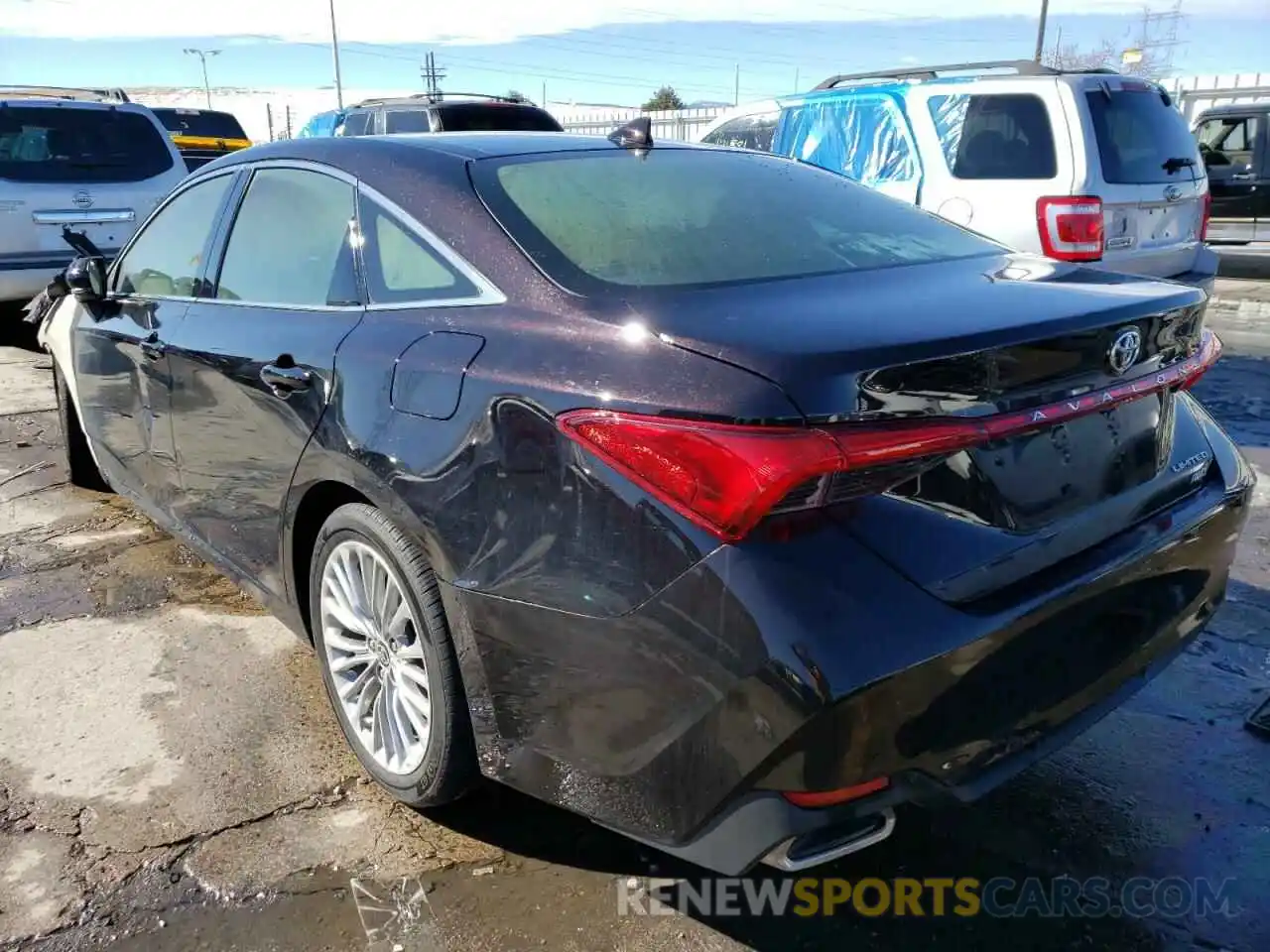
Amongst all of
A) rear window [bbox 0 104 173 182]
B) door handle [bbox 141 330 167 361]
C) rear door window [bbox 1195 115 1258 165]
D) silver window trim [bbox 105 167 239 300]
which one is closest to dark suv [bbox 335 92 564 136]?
rear window [bbox 0 104 173 182]

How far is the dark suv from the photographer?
38.0 ft

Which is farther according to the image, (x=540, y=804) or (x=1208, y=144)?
(x=1208, y=144)

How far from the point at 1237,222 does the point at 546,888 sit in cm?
1414

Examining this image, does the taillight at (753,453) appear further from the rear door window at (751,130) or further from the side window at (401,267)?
the rear door window at (751,130)

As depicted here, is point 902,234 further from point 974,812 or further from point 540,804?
point 540,804

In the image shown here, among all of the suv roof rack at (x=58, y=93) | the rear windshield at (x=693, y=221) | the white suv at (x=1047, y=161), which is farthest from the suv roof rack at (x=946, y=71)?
the suv roof rack at (x=58, y=93)

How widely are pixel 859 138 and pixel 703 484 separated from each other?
593 centimetres

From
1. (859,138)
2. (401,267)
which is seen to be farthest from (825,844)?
(859,138)

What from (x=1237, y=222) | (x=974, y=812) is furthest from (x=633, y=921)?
(x=1237, y=222)

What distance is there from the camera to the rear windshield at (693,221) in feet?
7.81

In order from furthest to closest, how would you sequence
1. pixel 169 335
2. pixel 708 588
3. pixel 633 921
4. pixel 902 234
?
pixel 169 335
pixel 902 234
pixel 633 921
pixel 708 588

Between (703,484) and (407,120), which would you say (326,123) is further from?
(703,484)

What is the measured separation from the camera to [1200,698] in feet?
10.3

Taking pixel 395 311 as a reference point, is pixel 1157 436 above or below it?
below
